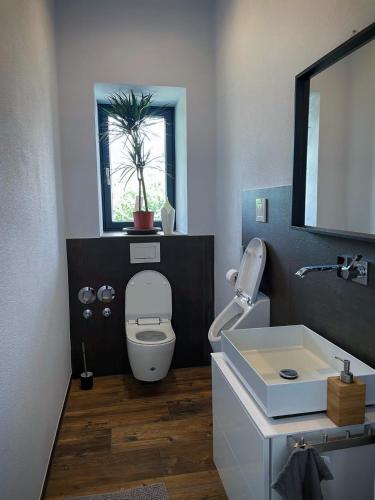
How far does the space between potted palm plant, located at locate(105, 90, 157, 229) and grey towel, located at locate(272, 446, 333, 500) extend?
214cm

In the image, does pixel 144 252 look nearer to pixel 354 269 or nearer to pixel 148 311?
pixel 148 311

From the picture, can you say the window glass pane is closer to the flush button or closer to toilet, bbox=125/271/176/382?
the flush button

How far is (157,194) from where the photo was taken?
10.8 ft

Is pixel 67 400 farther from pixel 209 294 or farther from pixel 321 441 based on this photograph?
pixel 321 441

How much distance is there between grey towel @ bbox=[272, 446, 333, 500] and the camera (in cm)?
107

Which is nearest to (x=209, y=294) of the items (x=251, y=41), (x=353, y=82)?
(x=251, y=41)

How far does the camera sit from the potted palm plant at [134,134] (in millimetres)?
2775

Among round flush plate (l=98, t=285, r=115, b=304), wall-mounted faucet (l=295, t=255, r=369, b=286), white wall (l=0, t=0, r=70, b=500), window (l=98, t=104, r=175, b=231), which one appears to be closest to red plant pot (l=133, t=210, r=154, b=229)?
window (l=98, t=104, r=175, b=231)

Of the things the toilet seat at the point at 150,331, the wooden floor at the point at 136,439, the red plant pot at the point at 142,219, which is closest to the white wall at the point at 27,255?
the wooden floor at the point at 136,439

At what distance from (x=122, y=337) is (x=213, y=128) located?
184 centimetres

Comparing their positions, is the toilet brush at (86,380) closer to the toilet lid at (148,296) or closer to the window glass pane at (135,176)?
the toilet lid at (148,296)

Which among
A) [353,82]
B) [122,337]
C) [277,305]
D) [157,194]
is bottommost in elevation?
[122,337]

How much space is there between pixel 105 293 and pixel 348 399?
2062 mm

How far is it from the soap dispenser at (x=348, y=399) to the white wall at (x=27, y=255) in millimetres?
1069
